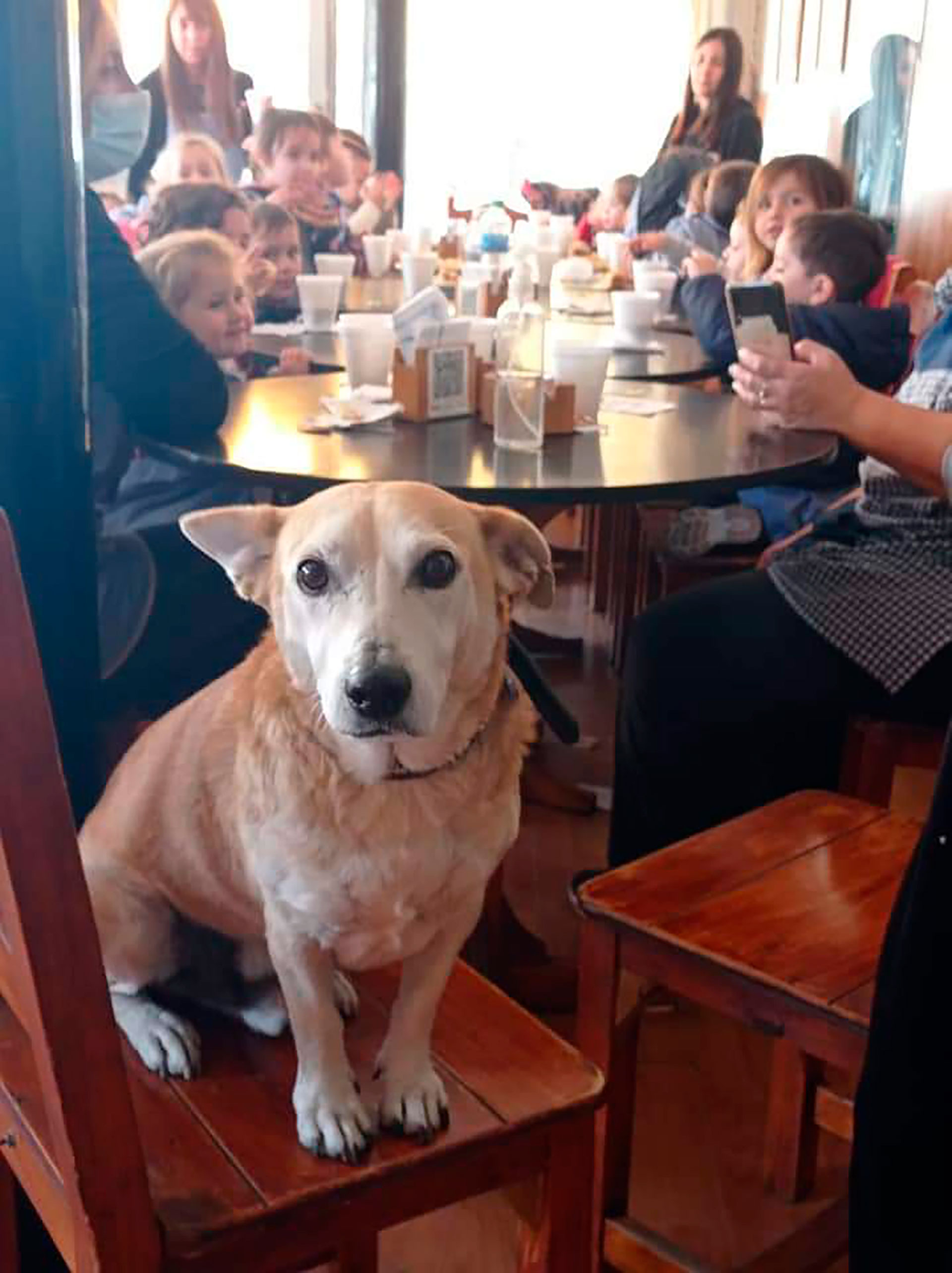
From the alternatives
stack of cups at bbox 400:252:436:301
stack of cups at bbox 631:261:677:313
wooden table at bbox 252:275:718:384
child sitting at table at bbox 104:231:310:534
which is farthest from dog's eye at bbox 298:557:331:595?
stack of cups at bbox 631:261:677:313

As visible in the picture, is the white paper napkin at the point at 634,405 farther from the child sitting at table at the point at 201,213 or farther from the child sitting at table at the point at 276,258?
the child sitting at table at the point at 276,258

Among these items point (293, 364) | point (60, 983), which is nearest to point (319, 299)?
point (293, 364)

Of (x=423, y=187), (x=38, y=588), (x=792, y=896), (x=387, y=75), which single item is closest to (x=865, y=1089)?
(x=792, y=896)

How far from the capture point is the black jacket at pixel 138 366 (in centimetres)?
179

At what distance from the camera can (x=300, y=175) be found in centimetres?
364

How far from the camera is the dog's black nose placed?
929mm

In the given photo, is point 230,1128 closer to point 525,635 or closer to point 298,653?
point 298,653

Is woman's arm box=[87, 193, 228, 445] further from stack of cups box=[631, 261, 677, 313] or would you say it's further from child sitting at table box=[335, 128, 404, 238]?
child sitting at table box=[335, 128, 404, 238]

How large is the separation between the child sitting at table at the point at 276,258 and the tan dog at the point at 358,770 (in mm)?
2095

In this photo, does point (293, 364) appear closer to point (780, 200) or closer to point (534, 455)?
point (534, 455)

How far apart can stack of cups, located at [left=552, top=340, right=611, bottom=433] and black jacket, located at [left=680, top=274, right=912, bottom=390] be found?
0.63m

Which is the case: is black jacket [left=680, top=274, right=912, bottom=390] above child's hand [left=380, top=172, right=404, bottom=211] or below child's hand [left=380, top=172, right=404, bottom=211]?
below

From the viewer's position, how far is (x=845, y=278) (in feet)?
8.94

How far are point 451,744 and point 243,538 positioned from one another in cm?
23
